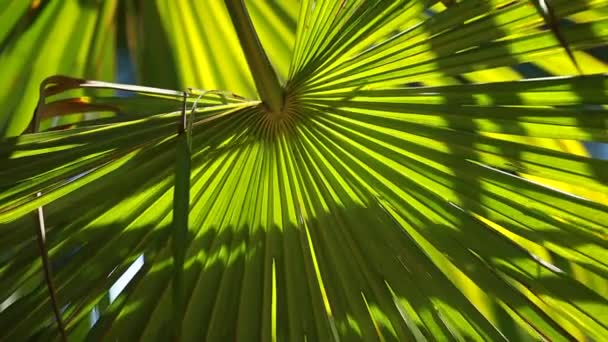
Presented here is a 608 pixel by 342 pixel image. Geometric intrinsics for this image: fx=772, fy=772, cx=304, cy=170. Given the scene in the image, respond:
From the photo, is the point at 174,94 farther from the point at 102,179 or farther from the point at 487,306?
the point at 487,306

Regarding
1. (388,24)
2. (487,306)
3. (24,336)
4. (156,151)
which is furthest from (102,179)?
(487,306)

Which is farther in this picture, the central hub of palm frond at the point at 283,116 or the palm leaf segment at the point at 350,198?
the central hub of palm frond at the point at 283,116

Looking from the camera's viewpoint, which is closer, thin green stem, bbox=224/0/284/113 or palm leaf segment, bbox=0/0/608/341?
palm leaf segment, bbox=0/0/608/341

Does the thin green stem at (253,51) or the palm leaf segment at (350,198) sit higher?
the thin green stem at (253,51)

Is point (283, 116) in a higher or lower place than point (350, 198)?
higher

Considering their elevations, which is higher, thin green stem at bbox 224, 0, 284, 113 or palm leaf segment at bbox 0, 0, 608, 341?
thin green stem at bbox 224, 0, 284, 113

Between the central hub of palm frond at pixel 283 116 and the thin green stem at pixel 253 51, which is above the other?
the thin green stem at pixel 253 51

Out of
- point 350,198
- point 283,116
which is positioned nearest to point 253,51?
point 283,116

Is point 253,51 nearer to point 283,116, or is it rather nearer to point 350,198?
point 283,116
